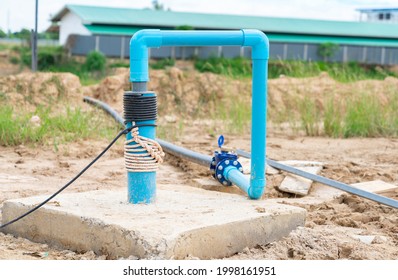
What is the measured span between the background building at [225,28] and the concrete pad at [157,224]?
22377mm

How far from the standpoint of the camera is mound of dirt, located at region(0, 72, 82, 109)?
10812 millimetres

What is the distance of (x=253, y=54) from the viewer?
4.18 m

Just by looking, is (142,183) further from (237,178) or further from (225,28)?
(225,28)

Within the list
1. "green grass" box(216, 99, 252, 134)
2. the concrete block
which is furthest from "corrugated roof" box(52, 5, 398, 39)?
the concrete block

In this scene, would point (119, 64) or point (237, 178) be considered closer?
point (237, 178)

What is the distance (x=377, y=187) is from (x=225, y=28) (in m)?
25.2

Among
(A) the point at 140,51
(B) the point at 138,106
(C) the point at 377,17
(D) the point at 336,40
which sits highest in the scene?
(C) the point at 377,17

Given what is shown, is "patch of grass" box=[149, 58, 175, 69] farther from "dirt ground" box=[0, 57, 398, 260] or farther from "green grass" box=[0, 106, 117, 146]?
"green grass" box=[0, 106, 117, 146]

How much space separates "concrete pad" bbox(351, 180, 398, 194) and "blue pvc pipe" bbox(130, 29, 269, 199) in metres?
1.36

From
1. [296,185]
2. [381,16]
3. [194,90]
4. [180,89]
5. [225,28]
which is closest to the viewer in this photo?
[296,185]

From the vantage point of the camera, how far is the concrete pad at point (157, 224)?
3387 millimetres

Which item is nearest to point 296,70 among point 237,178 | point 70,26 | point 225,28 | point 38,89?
point 38,89

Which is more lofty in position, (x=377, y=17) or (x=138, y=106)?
(x=377, y=17)

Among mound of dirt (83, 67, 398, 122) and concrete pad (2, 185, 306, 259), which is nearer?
concrete pad (2, 185, 306, 259)
